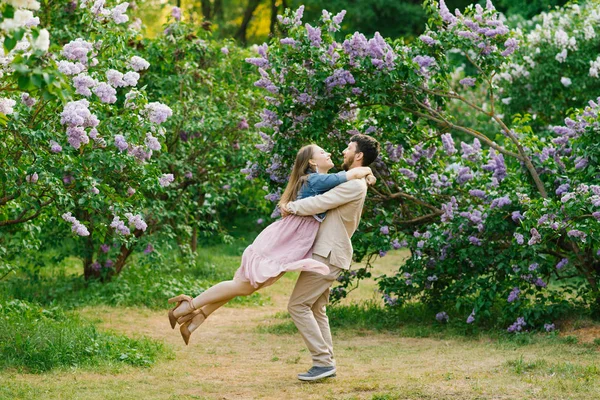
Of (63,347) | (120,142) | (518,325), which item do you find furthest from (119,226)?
(518,325)

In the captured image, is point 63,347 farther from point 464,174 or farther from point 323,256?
point 464,174

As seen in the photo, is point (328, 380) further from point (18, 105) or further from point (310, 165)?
point (18, 105)

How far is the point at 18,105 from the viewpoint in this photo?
21.4ft

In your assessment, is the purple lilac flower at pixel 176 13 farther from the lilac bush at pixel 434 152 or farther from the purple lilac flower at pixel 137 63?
the purple lilac flower at pixel 137 63

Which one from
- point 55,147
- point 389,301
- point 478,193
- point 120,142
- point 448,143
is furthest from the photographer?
point 389,301

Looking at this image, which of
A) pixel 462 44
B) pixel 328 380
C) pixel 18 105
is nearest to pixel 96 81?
pixel 18 105

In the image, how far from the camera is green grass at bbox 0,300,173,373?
21.6 feet

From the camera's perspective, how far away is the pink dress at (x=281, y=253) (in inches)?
232

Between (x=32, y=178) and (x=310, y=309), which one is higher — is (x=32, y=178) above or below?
above

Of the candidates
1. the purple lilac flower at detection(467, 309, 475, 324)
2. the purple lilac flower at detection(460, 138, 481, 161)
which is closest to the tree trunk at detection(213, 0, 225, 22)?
the purple lilac flower at detection(460, 138, 481, 161)

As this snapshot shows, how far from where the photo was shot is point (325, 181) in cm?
614

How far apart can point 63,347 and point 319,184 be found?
2513 mm

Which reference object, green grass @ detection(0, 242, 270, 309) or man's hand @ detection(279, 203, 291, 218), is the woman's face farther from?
green grass @ detection(0, 242, 270, 309)

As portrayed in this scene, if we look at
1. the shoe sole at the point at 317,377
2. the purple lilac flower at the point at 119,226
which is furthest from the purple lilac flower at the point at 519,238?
the purple lilac flower at the point at 119,226
